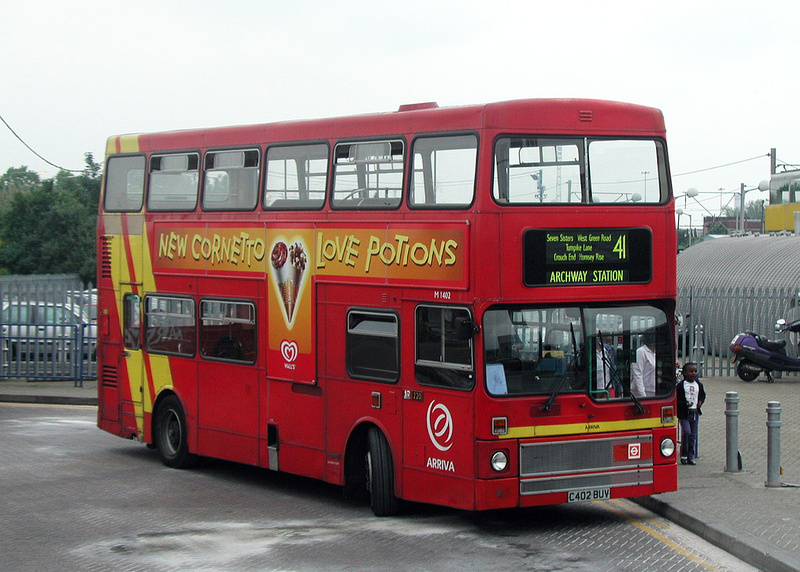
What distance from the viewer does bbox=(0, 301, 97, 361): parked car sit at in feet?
80.6

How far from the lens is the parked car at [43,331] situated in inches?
967

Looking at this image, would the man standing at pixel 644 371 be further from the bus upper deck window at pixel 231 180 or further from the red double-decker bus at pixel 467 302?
the bus upper deck window at pixel 231 180

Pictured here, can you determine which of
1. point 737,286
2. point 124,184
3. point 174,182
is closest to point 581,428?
point 174,182

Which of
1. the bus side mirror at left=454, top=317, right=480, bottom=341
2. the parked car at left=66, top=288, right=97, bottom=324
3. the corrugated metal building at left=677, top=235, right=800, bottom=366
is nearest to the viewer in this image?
the bus side mirror at left=454, top=317, right=480, bottom=341

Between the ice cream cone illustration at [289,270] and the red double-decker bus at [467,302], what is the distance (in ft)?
0.13

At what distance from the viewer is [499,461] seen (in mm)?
10773

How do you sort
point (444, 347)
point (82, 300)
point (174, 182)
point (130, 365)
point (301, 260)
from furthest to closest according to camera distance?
point (82, 300) < point (130, 365) < point (174, 182) < point (301, 260) < point (444, 347)

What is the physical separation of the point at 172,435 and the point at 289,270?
381cm

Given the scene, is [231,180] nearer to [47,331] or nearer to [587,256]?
[587,256]

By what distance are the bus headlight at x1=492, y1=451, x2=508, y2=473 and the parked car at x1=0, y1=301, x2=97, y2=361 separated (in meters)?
15.5

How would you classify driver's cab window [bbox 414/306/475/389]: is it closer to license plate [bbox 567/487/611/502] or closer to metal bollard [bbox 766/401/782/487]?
license plate [bbox 567/487/611/502]

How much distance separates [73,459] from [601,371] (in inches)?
331

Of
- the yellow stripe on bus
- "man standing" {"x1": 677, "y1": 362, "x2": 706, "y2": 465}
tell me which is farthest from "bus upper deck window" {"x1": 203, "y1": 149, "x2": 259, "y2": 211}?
"man standing" {"x1": 677, "y1": 362, "x2": 706, "y2": 465}

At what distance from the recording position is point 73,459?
53.2 feet
